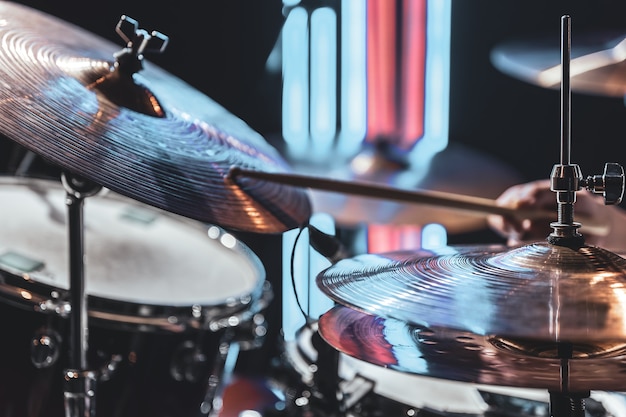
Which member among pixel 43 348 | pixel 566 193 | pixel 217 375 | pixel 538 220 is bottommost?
pixel 217 375

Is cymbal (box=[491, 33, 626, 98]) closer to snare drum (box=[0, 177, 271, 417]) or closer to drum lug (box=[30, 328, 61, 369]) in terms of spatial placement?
snare drum (box=[0, 177, 271, 417])

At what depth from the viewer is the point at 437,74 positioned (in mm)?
2686

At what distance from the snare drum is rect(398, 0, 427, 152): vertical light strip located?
1.50 meters

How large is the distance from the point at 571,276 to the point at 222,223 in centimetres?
36

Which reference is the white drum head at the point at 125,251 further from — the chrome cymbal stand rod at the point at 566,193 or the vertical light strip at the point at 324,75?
the vertical light strip at the point at 324,75

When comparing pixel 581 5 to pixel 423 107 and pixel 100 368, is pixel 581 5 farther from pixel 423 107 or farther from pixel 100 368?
pixel 100 368

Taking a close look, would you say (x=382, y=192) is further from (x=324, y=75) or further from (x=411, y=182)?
(x=324, y=75)

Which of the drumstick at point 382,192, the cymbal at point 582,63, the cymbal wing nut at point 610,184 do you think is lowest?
the drumstick at point 382,192

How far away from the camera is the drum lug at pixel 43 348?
951 millimetres

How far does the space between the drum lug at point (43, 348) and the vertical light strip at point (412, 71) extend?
1.87 metres

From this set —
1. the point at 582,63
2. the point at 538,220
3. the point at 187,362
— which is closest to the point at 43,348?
the point at 187,362

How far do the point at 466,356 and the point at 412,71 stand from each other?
2027 mm

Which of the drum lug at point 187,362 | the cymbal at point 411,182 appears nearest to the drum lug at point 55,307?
the drum lug at point 187,362

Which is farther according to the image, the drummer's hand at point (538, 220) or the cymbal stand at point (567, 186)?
the drummer's hand at point (538, 220)
